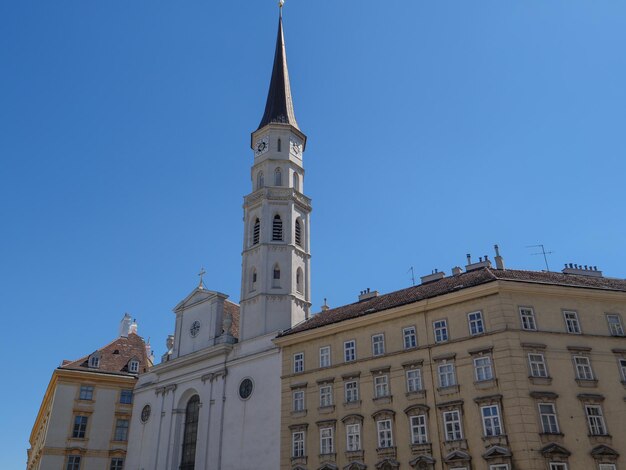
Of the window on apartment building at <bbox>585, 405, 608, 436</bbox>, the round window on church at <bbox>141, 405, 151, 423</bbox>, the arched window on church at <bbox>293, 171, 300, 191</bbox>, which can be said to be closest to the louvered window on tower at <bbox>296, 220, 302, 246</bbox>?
the arched window on church at <bbox>293, 171, 300, 191</bbox>

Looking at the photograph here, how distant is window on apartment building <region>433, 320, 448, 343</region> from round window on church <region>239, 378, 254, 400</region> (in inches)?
593

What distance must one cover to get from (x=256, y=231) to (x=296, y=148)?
361 inches

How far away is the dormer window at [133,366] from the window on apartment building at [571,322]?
39.7m

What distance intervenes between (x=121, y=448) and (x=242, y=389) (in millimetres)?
16689

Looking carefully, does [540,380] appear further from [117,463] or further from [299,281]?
[117,463]

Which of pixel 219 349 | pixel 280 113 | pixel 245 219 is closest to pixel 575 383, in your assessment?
pixel 219 349

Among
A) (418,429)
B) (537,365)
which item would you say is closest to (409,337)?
(418,429)

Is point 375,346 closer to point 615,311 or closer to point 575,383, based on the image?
point 575,383

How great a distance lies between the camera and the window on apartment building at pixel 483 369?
29.5 m

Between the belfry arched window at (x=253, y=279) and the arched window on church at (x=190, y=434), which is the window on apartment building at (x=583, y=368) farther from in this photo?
the arched window on church at (x=190, y=434)

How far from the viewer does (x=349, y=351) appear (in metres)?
36.1

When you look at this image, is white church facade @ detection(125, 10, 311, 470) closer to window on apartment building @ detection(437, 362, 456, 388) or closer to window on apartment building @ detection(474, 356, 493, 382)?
window on apartment building @ detection(437, 362, 456, 388)

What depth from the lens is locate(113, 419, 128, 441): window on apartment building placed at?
169 ft

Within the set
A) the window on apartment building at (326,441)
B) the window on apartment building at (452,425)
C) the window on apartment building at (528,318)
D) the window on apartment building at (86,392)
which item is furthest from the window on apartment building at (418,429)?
the window on apartment building at (86,392)
